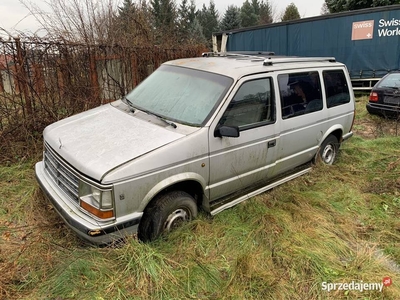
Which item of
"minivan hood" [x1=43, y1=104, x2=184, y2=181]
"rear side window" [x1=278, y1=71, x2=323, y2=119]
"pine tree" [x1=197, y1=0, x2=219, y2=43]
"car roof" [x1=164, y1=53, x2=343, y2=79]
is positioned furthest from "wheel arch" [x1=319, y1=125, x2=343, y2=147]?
"pine tree" [x1=197, y1=0, x2=219, y2=43]

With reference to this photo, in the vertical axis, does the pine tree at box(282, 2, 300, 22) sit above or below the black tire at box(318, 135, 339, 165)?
above

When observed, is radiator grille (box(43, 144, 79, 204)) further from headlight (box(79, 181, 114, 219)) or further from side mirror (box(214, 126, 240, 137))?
side mirror (box(214, 126, 240, 137))

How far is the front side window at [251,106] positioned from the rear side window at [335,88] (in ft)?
4.84

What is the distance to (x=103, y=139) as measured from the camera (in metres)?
2.95

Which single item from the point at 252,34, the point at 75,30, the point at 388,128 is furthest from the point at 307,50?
the point at 75,30

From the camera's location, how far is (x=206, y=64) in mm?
3941

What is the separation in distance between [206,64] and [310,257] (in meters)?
2.63

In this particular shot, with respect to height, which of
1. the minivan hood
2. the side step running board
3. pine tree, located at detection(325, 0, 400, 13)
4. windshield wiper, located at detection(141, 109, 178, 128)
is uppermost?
pine tree, located at detection(325, 0, 400, 13)

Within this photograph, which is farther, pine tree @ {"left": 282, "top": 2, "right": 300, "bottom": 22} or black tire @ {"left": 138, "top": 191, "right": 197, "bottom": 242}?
pine tree @ {"left": 282, "top": 2, "right": 300, "bottom": 22}

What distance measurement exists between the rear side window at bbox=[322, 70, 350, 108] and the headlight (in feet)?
12.4

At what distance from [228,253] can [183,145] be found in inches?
47.1

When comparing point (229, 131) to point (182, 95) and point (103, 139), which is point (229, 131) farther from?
point (103, 139)

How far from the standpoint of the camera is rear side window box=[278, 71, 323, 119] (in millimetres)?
3996

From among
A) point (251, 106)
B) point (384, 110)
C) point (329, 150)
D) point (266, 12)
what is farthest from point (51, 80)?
point (266, 12)
